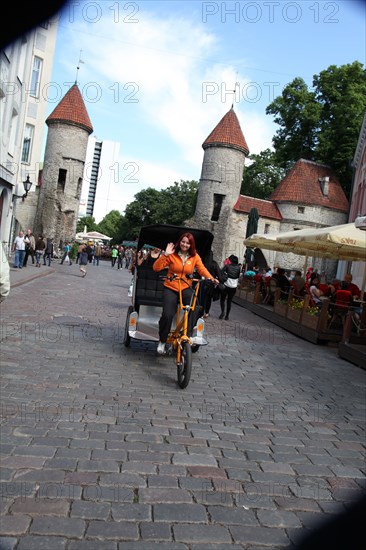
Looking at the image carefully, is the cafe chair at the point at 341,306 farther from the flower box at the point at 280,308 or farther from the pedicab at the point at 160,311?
the pedicab at the point at 160,311

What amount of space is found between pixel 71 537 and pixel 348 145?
4681 centimetres

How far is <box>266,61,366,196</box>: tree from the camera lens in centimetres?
4425

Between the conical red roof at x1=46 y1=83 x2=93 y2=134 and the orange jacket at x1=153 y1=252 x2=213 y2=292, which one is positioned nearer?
the orange jacket at x1=153 y1=252 x2=213 y2=292

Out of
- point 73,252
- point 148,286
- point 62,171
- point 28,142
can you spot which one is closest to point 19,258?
point 28,142

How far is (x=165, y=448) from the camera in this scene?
4.31 meters

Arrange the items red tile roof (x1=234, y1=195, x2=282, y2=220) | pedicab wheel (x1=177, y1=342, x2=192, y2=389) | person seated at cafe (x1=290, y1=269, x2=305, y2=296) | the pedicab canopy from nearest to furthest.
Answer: pedicab wheel (x1=177, y1=342, x2=192, y2=389) < the pedicab canopy < person seated at cafe (x1=290, y1=269, x2=305, y2=296) < red tile roof (x1=234, y1=195, x2=282, y2=220)

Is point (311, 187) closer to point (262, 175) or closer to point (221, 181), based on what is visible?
point (221, 181)

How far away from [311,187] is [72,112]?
2399 cm

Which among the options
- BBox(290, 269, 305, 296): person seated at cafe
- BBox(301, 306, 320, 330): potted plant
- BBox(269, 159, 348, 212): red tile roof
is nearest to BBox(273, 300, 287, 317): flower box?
BBox(290, 269, 305, 296): person seated at cafe

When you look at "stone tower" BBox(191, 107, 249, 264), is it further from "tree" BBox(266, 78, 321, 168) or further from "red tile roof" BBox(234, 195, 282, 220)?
"tree" BBox(266, 78, 321, 168)

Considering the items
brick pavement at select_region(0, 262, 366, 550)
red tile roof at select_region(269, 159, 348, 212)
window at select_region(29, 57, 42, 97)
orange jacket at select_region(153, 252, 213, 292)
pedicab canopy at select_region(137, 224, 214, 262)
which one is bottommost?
brick pavement at select_region(0, 262, 366, 550)

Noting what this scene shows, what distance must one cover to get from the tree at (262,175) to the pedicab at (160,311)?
159ft

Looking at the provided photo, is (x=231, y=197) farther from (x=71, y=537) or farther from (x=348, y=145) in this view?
(x=71, y=537)

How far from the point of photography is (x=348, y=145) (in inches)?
1788
